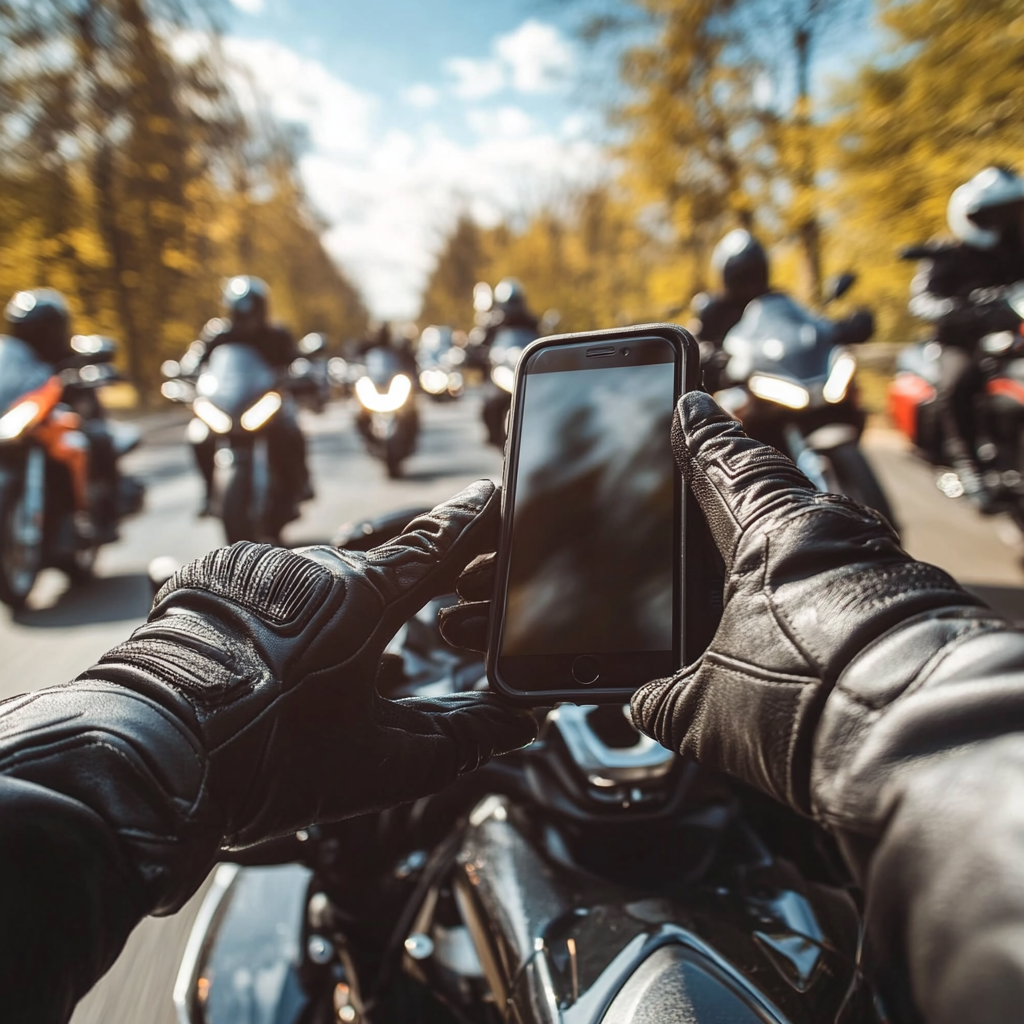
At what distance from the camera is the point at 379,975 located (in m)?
1.48

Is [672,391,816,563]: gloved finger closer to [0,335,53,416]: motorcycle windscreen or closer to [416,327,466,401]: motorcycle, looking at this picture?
[0,335,53,416]: motorcycle windscreen

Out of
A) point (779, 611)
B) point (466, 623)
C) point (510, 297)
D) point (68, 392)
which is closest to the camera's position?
point (779, 611)

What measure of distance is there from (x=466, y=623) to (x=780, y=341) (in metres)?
3.15

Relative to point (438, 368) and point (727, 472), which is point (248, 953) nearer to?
point (727, 472)

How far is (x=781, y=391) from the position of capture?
3.79 m

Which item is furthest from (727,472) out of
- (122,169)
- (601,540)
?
(122,169)

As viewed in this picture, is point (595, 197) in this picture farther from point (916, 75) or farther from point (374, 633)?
point (374, 633)

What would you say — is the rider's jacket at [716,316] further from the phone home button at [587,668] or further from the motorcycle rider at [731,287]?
the phone home button at [587,668]

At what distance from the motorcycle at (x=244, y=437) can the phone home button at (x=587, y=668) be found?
429 centimetres

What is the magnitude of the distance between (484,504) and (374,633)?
0.28 m

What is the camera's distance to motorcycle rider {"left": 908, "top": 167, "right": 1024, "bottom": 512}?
5359 mm

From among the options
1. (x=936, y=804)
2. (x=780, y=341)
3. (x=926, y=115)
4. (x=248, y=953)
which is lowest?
(x=248, y=953)

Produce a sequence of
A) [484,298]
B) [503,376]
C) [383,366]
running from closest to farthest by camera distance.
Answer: [503,376]
[383,366]
[484,298]

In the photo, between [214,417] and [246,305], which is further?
[246,305]
